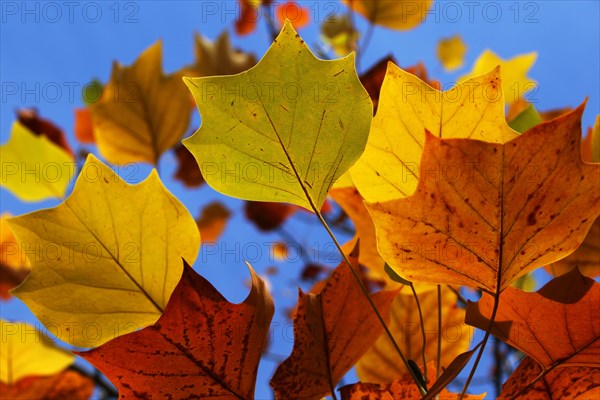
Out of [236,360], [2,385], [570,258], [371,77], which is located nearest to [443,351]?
[570,258]

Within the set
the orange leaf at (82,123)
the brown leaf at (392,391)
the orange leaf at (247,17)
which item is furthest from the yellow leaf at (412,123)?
the orange leaf at (247,17)

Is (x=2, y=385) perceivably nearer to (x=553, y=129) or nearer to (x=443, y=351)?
(x=443, y=351)

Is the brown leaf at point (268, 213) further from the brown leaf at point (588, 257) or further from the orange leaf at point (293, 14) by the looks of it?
the brown leaf at point (588, 257)

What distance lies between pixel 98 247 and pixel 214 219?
1.26 metres

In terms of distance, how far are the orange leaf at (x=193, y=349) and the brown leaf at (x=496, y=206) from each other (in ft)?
0.36

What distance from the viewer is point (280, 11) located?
1896mm

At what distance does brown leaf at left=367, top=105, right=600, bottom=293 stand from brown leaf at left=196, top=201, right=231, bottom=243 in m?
1.34

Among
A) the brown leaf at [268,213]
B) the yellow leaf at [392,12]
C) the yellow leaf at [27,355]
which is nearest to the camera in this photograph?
the yellow leaf at [27,355]

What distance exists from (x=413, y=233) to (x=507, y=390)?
0.49ft

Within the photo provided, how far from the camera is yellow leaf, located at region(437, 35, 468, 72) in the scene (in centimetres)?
202

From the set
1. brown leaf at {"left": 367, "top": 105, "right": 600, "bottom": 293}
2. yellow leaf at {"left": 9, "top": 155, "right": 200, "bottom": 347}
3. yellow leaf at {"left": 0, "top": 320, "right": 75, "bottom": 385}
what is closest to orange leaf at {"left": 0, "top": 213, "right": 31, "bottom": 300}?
yellow leaf at {"left": 0, "top": 320, "right": 75, "bottom": 385}

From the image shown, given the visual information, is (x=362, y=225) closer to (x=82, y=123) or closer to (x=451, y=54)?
(x=82, y=123)

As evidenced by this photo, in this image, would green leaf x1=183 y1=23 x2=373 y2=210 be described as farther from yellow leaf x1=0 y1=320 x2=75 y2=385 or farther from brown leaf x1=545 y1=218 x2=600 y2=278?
yellow leaf x1=0 y1=320 x2=75 y2=385

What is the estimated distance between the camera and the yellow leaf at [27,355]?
720 mm
